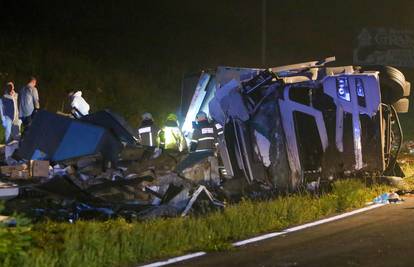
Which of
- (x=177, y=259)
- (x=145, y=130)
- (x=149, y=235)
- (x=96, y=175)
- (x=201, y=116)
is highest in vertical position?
(x=201, y=116)

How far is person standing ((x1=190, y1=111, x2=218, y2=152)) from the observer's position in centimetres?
1222

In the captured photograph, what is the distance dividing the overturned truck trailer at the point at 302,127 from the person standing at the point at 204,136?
0.78 metres

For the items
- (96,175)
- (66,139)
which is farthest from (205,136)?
(66,139)

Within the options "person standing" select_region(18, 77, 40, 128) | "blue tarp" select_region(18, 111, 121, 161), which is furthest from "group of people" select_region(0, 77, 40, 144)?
"blue tarp" select_region(18, 111, 121, 161)

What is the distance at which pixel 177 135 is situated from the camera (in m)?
13.4

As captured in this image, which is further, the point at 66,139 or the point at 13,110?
the point at 13,110

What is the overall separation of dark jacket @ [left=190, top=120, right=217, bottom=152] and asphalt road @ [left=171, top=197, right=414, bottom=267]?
12.4ft

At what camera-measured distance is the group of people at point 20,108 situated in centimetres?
1341

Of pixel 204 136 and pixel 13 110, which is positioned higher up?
pixel 13 110

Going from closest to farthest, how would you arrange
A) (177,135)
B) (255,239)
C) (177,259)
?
(177,259), (255,239), (177,135)

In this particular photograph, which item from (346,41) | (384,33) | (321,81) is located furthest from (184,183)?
(346,41)

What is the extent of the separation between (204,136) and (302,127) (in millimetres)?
2221

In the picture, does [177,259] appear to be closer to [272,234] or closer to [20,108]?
[272,234]

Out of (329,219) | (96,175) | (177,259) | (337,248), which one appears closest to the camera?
(177,259)
